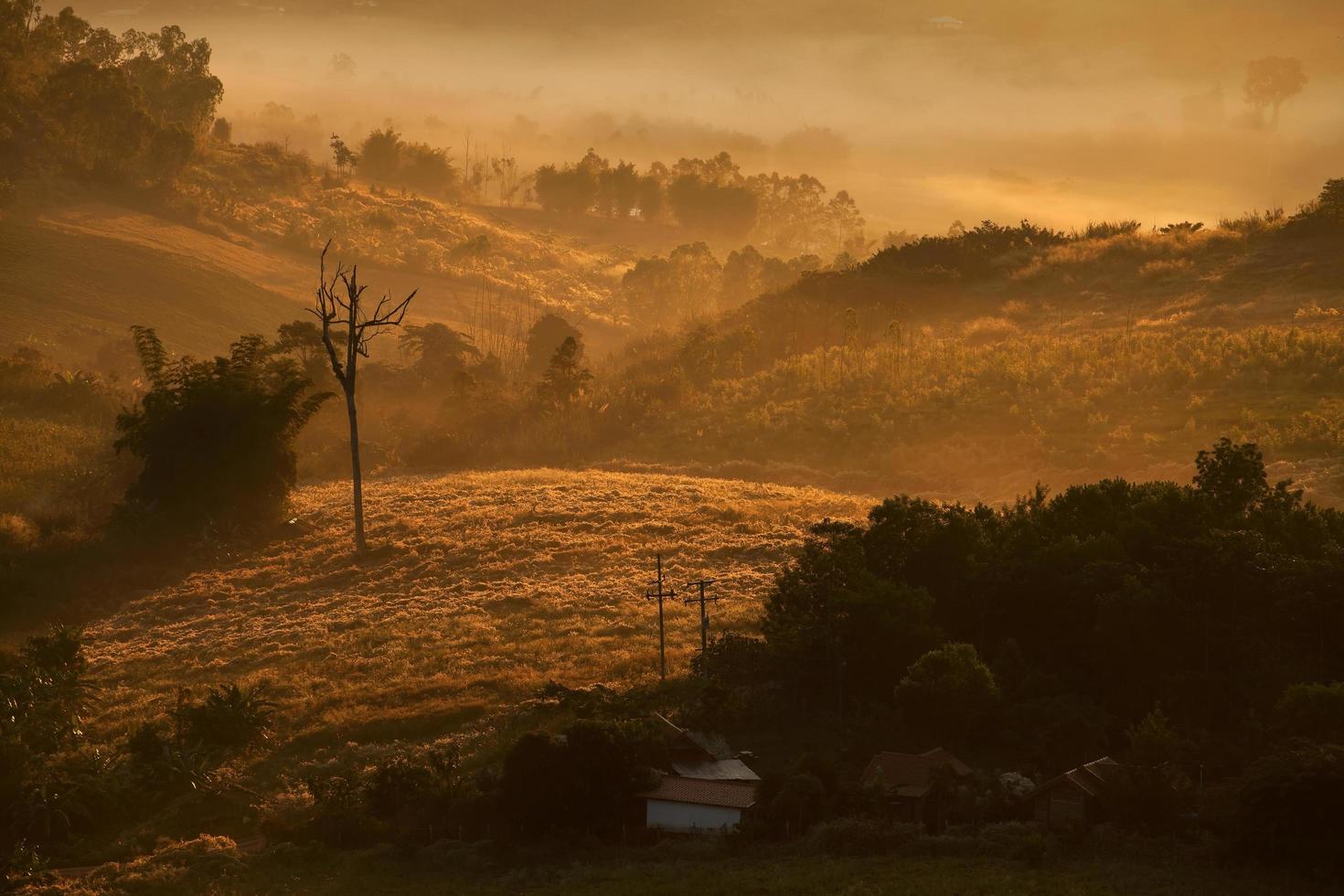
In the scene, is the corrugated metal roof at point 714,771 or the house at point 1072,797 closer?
the house at point 1072,797

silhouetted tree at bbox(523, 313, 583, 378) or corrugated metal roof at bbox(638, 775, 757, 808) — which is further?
silhouetted tree at bbox(523, 313, 583, 378)

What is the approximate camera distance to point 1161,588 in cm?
4766

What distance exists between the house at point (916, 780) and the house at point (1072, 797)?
2279mm

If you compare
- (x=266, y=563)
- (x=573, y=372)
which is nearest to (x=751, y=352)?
(x=573, y=372)

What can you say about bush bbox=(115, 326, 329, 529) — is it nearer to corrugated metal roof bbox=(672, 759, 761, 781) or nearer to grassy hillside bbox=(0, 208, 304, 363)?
corrugated metal roof bbox=(672, 759, 761, 781)

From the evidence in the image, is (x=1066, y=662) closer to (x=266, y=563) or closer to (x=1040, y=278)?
(x=266, y=563)

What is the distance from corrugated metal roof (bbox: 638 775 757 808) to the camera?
40.1 metres

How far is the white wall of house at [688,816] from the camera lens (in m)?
40.1

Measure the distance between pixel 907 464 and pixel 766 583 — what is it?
2816 centimetres

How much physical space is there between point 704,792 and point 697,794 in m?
0.22

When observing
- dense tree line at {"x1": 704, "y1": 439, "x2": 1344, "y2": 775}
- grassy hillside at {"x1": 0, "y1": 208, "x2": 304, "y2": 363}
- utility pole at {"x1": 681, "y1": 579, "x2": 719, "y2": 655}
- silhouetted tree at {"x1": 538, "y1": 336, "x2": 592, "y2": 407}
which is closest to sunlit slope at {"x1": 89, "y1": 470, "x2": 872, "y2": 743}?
utility pole at {"x1": 681, "y1": 579, "x2": 719, "y2": 655}

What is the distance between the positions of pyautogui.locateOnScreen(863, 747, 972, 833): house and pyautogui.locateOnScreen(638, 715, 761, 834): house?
11.2 feet

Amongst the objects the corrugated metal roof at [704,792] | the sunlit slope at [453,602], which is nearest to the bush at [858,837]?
the corrugated metal roof at [704,792]

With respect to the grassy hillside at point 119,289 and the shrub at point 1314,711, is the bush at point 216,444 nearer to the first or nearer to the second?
the grassy hillside at point 119,289
